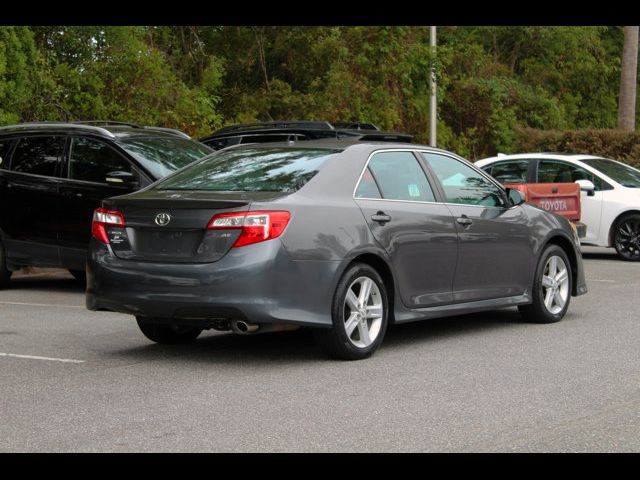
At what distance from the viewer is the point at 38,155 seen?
13.4 metres

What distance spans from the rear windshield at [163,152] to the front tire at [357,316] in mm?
4605

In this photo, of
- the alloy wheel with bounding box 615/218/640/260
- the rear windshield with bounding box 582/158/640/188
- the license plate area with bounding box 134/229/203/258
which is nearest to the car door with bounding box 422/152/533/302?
the license plate area with bounding box 134/229/203/258

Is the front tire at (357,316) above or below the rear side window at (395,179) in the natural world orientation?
below

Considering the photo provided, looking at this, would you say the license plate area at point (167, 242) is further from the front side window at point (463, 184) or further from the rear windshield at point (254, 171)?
the front side window at point (463, 184)

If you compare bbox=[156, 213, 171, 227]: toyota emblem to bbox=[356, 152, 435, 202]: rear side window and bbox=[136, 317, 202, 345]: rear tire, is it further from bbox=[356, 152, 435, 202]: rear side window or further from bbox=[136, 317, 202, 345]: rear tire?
bbox=[356, 152, 435, 202]: rear side window

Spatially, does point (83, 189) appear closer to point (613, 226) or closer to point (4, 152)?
point (4, 152)

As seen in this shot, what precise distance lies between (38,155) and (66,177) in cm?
66

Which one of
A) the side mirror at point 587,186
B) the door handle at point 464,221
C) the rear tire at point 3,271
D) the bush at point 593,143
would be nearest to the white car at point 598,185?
the side mirror at point 587,186

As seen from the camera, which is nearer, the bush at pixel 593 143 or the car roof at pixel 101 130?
the car roof at pixel 101 130

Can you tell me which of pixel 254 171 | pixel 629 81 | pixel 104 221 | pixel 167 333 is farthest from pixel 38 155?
pixel 629 81

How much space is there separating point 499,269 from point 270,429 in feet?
13.7

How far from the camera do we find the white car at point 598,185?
17672mm

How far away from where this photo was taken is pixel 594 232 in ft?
58.7
